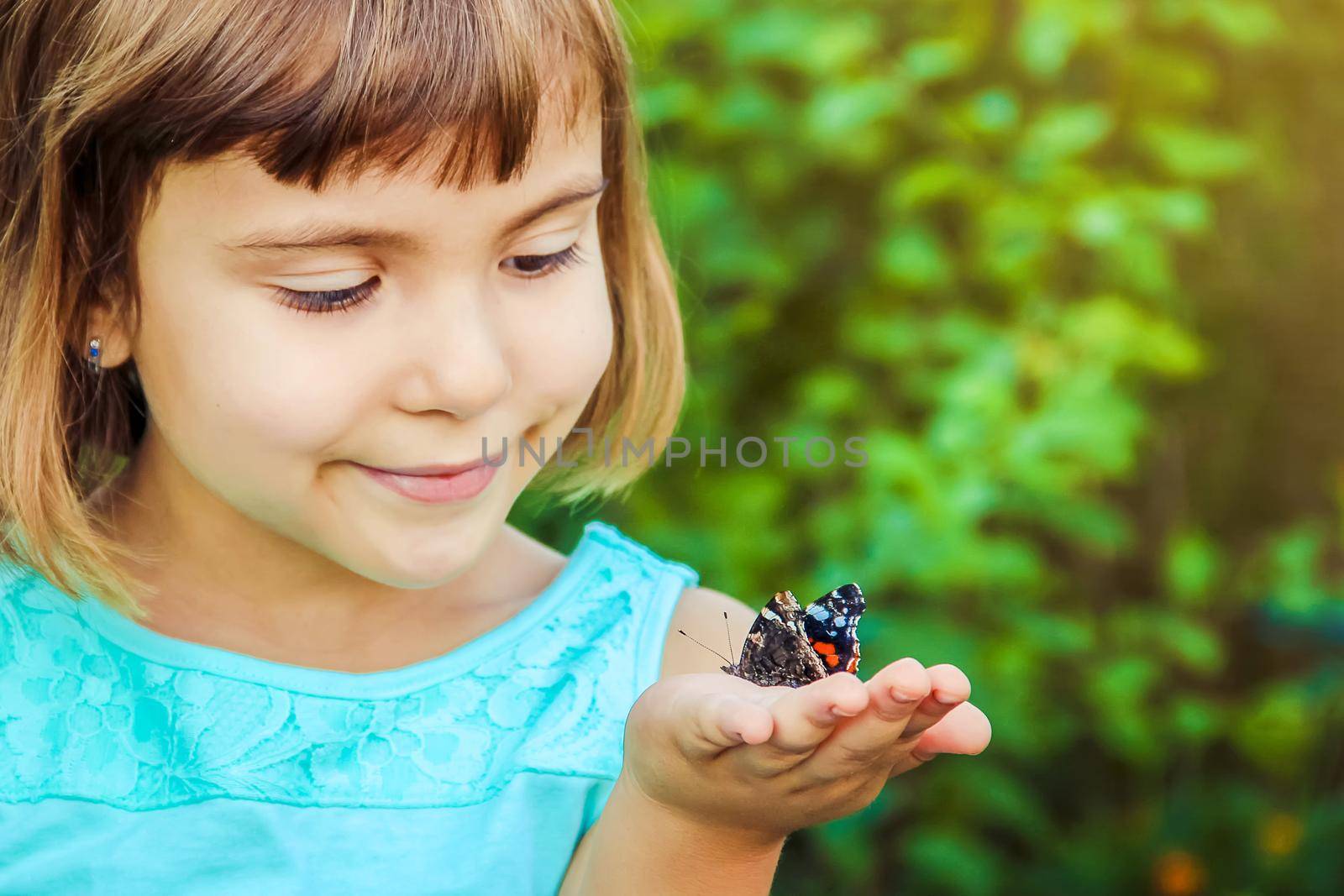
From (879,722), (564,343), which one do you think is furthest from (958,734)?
(564,343)

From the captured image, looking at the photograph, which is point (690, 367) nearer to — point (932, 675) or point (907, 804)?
point (907, 804)

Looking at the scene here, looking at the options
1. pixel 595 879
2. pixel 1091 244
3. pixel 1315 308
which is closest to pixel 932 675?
pixel 595 879

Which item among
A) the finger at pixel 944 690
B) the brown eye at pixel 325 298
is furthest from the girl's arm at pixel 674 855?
the brown eye at pixel 325 298

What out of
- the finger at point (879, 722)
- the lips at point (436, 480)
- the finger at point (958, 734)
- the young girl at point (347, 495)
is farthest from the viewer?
the lips at point (436, 480)

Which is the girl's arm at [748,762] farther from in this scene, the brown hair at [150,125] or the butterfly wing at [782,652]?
the brown hair at [150,125]

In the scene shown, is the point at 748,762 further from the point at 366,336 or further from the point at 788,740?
the point at 366,336

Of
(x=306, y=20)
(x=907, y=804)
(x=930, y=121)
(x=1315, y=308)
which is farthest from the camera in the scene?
(x=1315, y=308)

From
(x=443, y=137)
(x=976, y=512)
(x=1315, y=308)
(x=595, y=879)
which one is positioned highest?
(x=1315, y=308)
